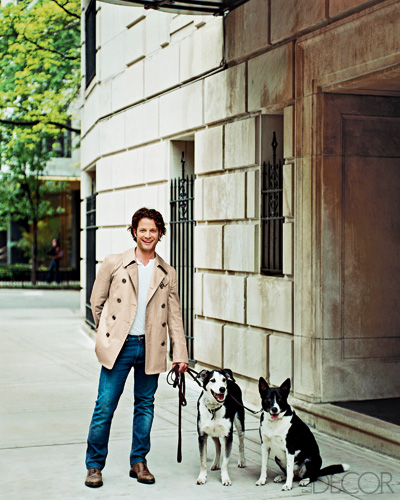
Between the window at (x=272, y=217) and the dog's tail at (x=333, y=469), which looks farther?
the window at (x=272, y=217)

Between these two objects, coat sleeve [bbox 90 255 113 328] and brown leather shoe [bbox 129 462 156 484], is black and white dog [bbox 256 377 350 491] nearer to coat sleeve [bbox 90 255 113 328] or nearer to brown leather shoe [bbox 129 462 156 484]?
brown leather shoe [bbox 129 462 156 484]

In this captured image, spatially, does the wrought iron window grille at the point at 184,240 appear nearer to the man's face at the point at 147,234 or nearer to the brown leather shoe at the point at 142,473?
the brown leather shoe at the point at 142,473

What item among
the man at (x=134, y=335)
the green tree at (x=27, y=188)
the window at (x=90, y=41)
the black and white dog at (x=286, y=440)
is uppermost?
the window at (x=90, y=41)

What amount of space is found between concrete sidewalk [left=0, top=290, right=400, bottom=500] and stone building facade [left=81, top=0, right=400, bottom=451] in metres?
0.84

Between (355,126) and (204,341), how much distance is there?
3665 mm

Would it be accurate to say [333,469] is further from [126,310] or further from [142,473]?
[126,310]

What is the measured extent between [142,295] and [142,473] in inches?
50.0

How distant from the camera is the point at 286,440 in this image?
6.16 m

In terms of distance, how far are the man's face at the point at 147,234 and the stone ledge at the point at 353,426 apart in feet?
8.10

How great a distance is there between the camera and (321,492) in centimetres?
614

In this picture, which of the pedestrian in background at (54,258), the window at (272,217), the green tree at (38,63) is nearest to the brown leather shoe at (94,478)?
the window at (272,217)

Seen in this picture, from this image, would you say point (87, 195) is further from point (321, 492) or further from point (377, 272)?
point (321, 492)

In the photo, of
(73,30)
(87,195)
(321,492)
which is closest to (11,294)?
(73,30)

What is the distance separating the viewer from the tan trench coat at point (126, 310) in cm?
628
